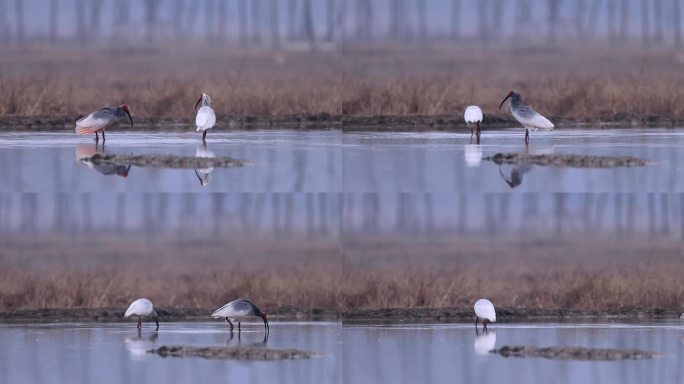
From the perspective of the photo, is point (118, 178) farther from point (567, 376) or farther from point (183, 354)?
point (567, 376)

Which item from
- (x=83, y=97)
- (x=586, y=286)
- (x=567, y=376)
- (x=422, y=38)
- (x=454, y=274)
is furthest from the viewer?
(x=422, y=38)

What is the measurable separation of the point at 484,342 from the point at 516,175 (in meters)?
1.52

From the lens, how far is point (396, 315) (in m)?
17.6

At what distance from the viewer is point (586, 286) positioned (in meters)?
18.3

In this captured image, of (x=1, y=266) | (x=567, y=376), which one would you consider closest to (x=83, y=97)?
(x=1, y=266)

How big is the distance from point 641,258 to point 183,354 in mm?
8614

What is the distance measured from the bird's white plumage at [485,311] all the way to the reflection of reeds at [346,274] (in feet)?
3.88

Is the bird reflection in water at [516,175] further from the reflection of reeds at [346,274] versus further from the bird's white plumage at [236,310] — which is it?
the bird's white plumage at [236,310]

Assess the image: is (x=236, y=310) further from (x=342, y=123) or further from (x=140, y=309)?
(x=342, y=123)

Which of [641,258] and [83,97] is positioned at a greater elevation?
[83,97]

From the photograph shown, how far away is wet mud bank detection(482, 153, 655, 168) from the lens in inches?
620

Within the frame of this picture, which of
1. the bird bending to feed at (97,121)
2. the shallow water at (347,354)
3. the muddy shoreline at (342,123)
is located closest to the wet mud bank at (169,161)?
the bird bending to feed at (97,121)

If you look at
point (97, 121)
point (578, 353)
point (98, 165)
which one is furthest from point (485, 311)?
point (97, 121)

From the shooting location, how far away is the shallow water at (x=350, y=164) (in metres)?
15.2
